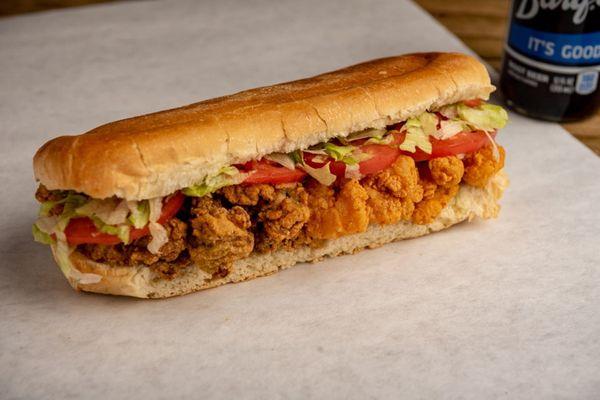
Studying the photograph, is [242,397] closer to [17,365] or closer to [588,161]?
[17,365]

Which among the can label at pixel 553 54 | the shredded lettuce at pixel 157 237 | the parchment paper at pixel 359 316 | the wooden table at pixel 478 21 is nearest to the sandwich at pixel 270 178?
the shredded lettuce at pixel 157 237

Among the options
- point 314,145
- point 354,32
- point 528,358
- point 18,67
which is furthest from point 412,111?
point 18,67

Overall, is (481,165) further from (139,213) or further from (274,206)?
(139,213)

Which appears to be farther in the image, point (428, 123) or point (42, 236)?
point (428, 123)

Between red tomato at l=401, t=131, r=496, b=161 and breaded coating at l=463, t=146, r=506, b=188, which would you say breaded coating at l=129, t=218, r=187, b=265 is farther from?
breaded coating at l=463, t=146, r=506, b=188

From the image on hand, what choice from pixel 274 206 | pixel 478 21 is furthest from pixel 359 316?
pixel 478 21
